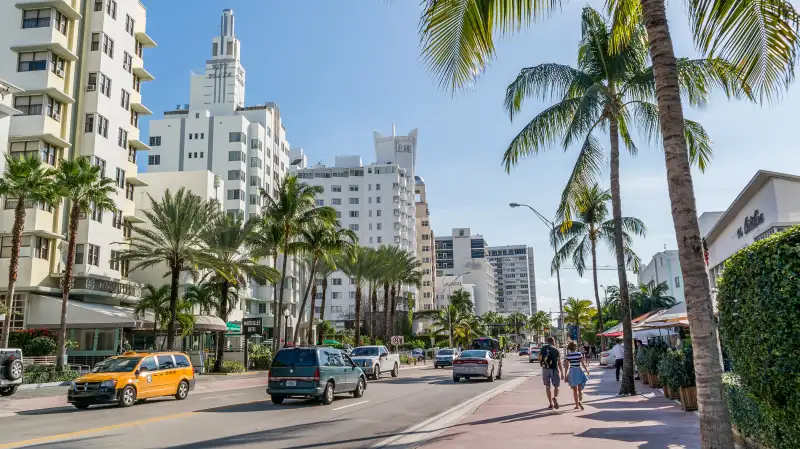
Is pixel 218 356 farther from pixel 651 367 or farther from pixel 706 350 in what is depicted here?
pixel 706 350

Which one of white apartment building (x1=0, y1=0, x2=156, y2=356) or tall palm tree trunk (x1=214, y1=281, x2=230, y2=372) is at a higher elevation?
white apartment building (x1=0, y1=0, x2=156, y2=356)

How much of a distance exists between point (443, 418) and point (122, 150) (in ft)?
121

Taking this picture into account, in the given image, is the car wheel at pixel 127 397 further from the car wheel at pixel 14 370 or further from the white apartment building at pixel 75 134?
the white apartment building at pixel 75 134

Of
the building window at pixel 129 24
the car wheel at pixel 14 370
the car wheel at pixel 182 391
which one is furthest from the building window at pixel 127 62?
the car wheel at pixel 182 391

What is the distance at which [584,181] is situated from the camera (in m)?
17.6

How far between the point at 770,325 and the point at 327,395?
1403 cm

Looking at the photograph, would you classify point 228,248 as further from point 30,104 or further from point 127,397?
point 127,397

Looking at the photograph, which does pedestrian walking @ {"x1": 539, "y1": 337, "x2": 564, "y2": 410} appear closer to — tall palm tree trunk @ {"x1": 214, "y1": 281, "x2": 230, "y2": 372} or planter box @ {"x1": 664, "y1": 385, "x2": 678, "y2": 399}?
planter box @ {"x1": 664, "y1": 385, "x2": 678, "y2": 399}

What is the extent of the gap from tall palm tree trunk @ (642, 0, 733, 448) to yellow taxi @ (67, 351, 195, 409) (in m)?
16.2

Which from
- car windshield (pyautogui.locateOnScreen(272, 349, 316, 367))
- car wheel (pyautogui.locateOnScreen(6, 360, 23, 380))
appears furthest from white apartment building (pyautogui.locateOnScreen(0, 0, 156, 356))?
car windshield (pyautogui.locateOnScreen(272, 349, 316, 367))

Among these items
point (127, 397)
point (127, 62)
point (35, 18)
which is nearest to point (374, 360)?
point (127, 397)

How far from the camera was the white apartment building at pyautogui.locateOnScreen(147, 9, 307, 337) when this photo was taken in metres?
71.8

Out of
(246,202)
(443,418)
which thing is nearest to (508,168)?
(443,418)

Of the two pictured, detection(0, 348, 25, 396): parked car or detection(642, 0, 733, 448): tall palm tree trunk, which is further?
detection(0, 348, 25, 396): parked car
